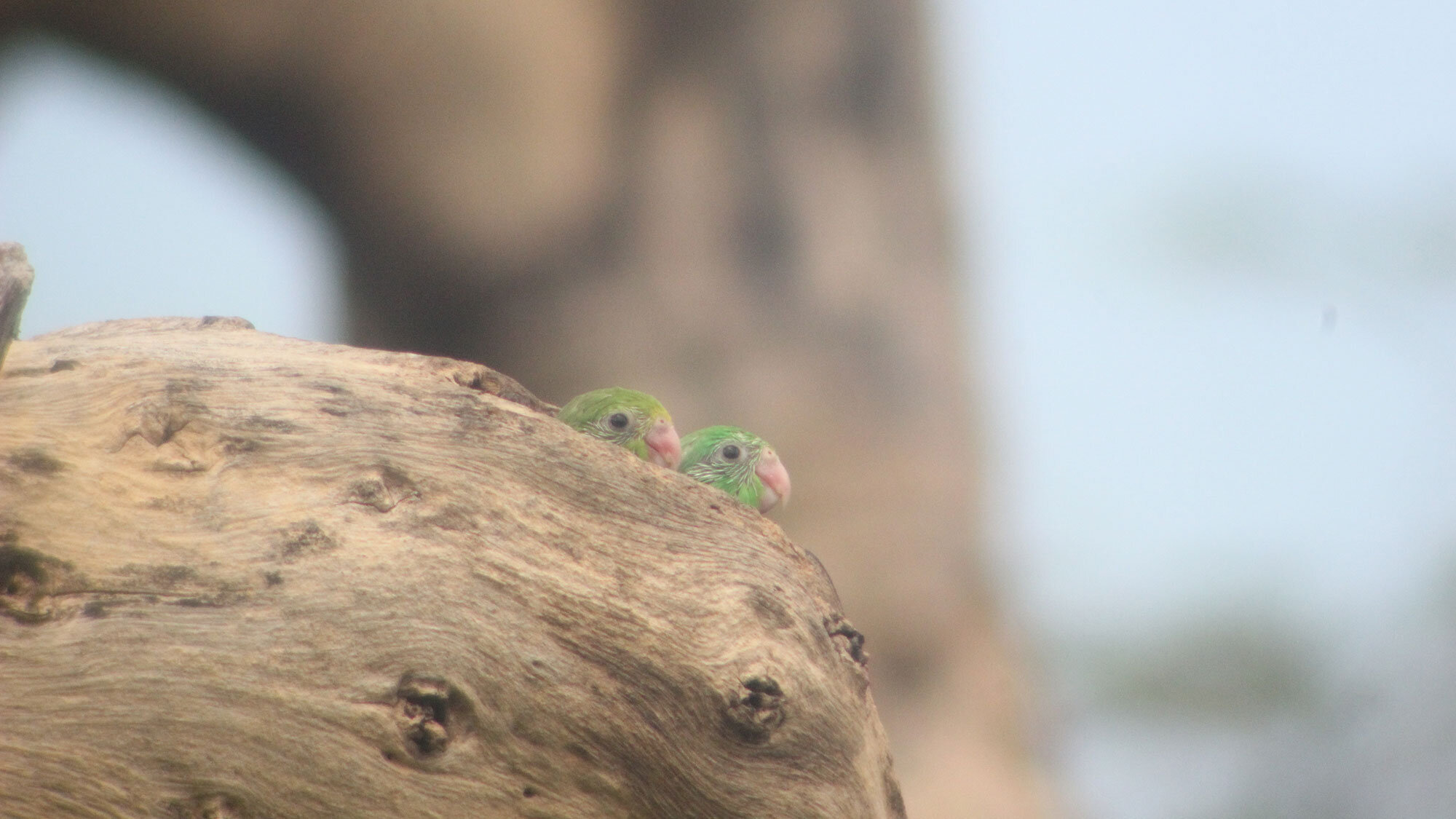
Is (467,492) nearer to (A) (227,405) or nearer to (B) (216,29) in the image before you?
(A) (227,405)

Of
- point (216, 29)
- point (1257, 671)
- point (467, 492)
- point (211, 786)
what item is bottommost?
point (211, 786)

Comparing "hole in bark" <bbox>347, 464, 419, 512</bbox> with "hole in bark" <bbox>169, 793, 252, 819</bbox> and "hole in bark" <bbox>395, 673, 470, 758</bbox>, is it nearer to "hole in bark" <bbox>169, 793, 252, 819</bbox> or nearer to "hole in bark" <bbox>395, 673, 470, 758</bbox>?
"hole in bark" <bbox>395, 673, 470, 758</bbox>

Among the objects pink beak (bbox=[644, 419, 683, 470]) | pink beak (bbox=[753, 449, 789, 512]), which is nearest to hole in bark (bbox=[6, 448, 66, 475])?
pink beak (bbox=[644, 419, 683, 470])

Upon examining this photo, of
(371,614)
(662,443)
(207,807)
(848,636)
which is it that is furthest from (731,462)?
(207,807)

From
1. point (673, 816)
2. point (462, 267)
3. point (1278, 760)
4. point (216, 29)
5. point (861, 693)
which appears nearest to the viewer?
point (673, 816)

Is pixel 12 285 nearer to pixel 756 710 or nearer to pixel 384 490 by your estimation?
pixel 384 490

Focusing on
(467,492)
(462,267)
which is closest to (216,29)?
(462,267)

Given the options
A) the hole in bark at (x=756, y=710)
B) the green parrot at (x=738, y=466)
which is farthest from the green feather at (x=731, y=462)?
the hole in bark at (x=756, y=710)
